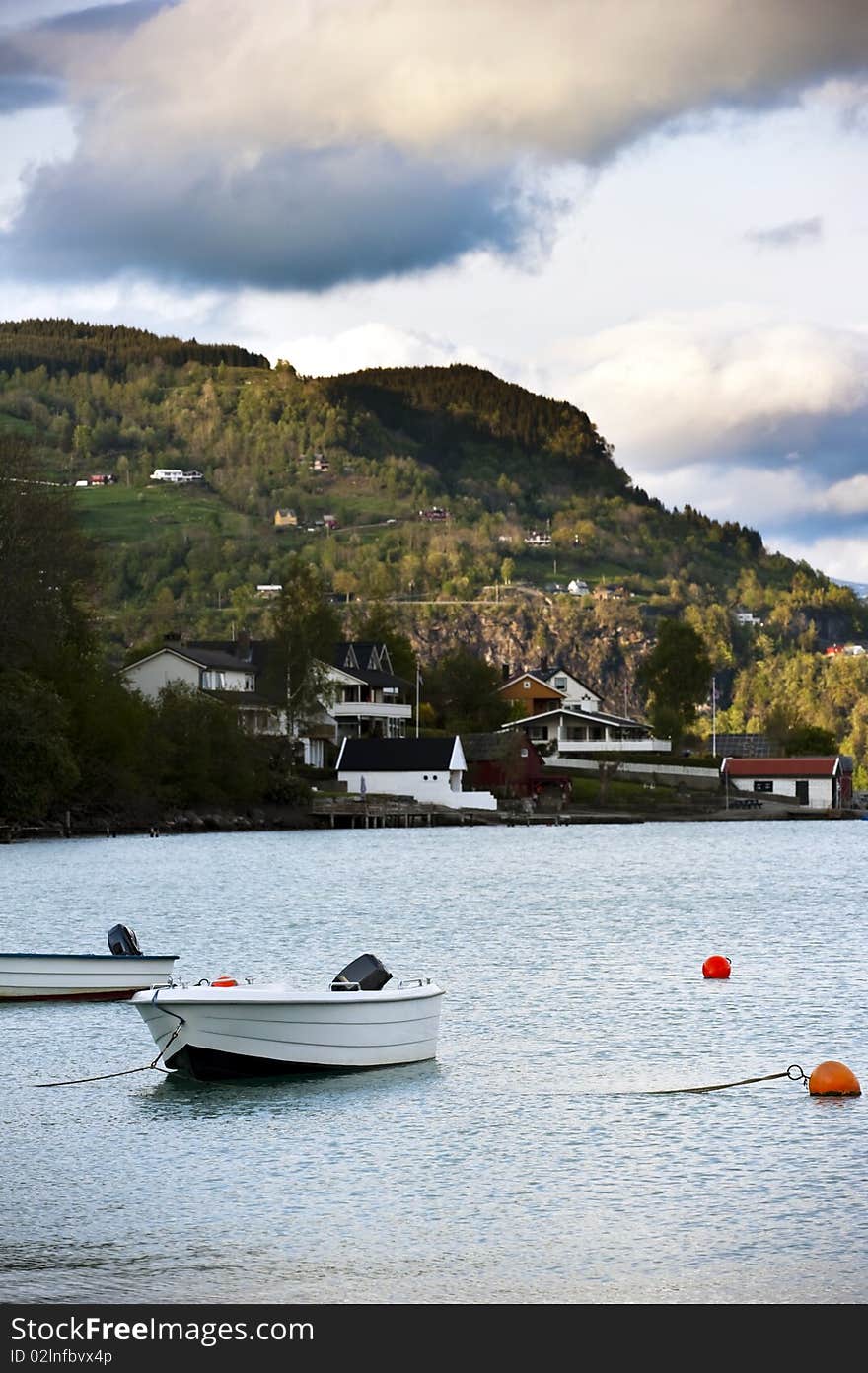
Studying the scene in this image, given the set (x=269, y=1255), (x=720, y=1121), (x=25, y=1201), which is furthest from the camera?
(x=720, y=1121)

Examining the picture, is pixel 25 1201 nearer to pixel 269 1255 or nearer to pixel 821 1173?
pixel 269 1255

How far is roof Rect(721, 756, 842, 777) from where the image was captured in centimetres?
16912

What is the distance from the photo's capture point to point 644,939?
48906 millimetres

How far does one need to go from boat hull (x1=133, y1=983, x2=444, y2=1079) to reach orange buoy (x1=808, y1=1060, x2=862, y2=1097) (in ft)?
19.0

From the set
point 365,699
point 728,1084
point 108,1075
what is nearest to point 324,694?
point 365,699

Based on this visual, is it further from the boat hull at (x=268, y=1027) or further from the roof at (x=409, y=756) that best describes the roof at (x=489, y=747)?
the boat hull at (x=268, y=1027)

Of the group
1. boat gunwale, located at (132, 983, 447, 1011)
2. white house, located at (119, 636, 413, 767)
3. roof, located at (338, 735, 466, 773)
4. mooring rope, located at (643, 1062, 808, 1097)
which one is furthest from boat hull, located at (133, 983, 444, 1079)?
roof, located at (338, 735, 466, 773)

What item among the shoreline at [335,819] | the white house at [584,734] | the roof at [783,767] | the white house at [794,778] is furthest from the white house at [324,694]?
the white house at [794,778]

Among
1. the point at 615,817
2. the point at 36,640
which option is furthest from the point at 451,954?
the point at 615,817

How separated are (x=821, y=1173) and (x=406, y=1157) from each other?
493cm

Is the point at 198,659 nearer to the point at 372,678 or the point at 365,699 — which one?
the point at 365,699

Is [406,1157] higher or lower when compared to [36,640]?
lower

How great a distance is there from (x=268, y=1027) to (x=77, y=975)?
33.7 ft
